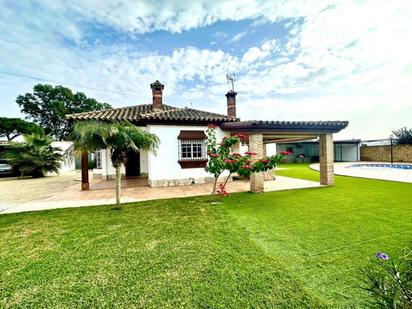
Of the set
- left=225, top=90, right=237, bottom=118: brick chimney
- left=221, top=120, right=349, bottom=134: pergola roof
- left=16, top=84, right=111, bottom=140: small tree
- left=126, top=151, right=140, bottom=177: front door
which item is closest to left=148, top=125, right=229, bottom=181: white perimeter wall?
left=221, top=120, right=349, bottom=134: pergola roof

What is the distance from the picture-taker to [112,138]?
281 inches

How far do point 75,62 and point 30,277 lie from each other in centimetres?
1856

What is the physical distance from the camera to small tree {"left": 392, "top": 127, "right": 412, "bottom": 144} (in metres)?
23.6

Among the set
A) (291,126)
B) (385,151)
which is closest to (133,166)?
(291,126)

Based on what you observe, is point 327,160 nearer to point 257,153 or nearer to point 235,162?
point 257,153

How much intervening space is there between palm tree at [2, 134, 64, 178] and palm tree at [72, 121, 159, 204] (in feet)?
50.7

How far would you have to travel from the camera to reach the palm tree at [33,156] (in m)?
18.3

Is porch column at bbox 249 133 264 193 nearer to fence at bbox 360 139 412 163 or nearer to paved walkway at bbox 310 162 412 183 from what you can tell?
paved walkway at bbox 310 162 412 183

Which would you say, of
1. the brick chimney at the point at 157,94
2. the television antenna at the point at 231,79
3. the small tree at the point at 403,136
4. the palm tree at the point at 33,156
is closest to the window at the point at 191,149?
the brick chimney at the point at 157,94

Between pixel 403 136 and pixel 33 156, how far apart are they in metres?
40.0

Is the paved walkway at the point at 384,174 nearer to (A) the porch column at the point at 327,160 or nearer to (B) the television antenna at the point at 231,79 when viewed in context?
(A) the porch column at the point at 327,160

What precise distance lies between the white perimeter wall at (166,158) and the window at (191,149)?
262 millimetres

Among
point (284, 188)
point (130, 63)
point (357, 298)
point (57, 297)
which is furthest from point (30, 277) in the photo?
point (130, 63)

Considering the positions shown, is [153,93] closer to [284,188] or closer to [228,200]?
[228,200]
